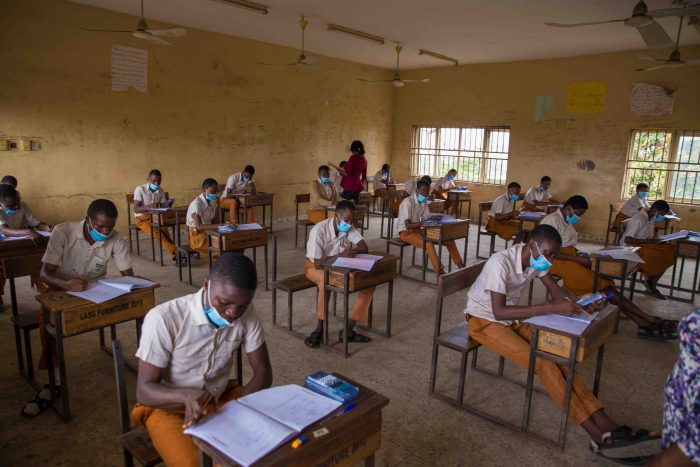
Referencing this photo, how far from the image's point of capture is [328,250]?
169 inches

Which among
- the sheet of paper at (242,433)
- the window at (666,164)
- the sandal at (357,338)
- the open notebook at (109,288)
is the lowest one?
the sandal at (357,338)

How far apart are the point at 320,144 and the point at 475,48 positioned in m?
3.71

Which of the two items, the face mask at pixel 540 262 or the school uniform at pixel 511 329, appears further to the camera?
the face mask at pixel 540 262

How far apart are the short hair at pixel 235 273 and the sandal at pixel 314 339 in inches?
88.2

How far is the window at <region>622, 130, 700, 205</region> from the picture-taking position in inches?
324

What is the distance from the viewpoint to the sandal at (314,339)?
395cm

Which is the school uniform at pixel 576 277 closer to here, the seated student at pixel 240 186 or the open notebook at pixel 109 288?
the open notebook at pixel 109 288

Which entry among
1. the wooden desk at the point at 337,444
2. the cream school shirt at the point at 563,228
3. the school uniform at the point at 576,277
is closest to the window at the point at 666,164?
the cream school shirt at the point at 563,228

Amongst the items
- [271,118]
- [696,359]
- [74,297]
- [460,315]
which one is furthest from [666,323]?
[271,118]

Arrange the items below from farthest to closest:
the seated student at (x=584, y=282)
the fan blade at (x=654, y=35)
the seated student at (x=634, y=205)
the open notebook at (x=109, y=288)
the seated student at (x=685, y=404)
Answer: the seated student at (x=634, y=205) → the fan blade at (x=654, y=35) → the seated student at (x=584, y=282) → the open notebook at (x=109, y=288) → the seated student at (x=685, y=404)

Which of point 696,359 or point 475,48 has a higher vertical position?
point 475,48

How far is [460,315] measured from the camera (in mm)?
4895

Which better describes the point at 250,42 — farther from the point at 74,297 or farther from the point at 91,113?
the point at 74,297

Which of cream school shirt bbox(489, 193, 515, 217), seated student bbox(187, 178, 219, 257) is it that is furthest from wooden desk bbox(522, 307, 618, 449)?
cream school shirt bbox(489, 193, 515, 217)
